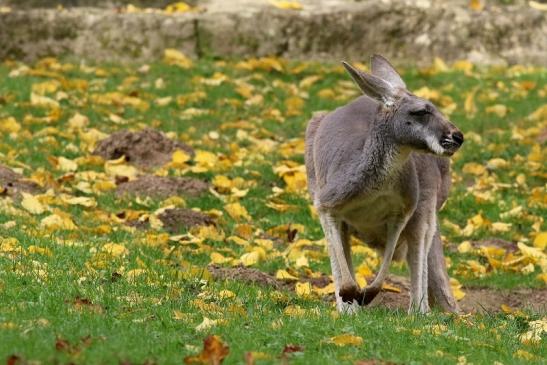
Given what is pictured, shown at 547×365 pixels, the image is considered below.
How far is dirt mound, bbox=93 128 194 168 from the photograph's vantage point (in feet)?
38.5

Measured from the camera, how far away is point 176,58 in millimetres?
15688

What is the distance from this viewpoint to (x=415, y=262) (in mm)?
7934

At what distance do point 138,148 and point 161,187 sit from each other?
112 cm

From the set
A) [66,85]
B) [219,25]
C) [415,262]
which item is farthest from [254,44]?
[415,262]

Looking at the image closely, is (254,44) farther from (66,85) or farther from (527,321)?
(527,321)

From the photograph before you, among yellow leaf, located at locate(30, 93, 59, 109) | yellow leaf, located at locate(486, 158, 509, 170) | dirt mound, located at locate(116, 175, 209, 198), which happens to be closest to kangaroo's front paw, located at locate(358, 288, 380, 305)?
dirt mound, located at locate(116, 175, 209, 198)

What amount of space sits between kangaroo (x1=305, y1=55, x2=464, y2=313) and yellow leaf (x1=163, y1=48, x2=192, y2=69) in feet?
23.8

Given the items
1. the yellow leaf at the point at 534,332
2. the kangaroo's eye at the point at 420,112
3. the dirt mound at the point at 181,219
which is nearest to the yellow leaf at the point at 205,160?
the dirt mound at the point at 181,219

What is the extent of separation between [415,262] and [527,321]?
2.98 feet

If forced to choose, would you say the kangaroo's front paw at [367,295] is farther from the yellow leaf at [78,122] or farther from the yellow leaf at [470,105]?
the yellow leaf at [470,105]

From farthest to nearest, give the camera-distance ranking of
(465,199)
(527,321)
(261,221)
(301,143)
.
A: (301,143)
(465,199)
(261,221)
(527,321)

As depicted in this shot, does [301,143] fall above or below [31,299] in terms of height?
below

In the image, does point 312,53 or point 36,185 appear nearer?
point 36,185

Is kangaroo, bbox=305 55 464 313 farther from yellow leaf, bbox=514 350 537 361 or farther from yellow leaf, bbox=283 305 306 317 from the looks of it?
yellow leaf, bbox=514 350 537 361
